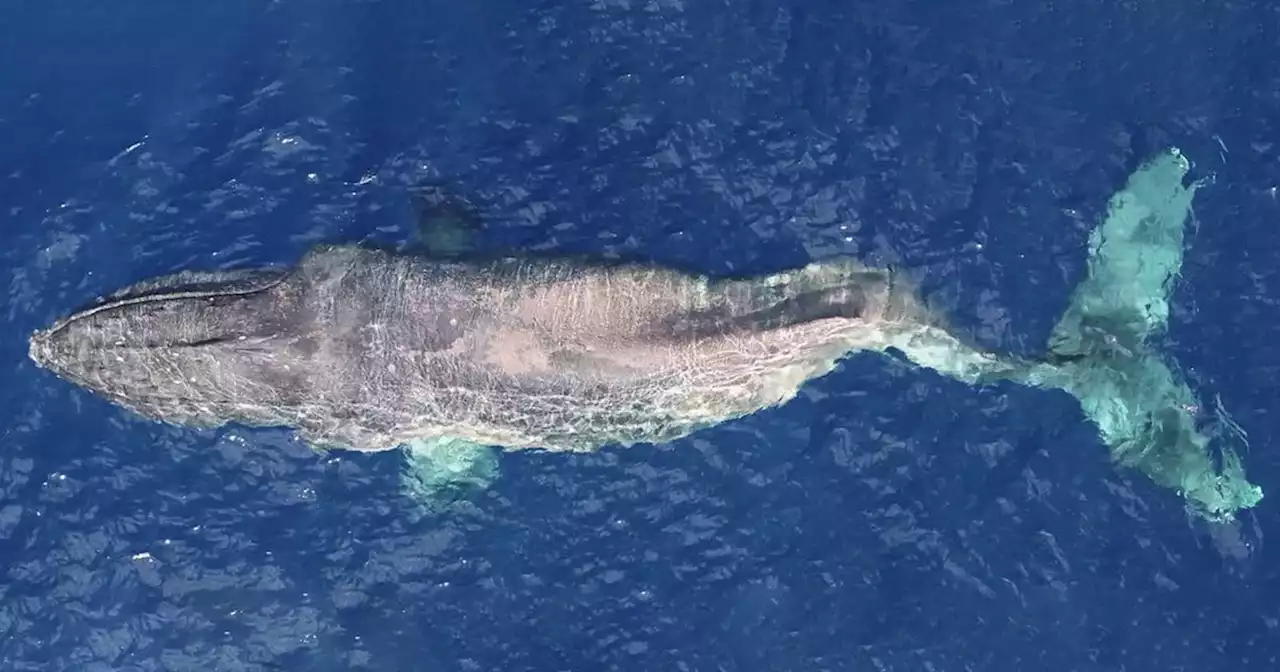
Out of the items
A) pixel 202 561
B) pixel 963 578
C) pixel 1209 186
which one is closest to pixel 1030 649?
pixel 963 578

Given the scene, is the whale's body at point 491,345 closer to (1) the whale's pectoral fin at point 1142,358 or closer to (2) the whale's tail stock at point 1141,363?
(2) the whale's tail stock at point 1141,363

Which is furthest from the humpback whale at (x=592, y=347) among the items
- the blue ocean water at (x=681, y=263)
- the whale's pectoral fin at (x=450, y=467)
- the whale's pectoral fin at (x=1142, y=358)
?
the blue ocean water at (x=681, y=263)

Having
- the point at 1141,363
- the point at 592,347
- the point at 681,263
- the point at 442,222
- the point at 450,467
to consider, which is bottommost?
the point at 450,467

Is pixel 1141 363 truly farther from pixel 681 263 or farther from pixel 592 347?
pixel 592 347

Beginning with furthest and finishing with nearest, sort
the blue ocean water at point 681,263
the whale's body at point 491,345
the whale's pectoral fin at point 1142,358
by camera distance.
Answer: the whale's body at point 491,345 < the blue ocean water at point 681,263 < the whale's pectoral fin at point 1142,358

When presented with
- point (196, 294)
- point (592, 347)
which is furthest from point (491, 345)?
point (196, 294)

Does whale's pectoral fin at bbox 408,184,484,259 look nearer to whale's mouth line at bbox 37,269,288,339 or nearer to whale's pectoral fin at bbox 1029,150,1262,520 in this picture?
whale's mouth line at bbox 37,269,288,339
